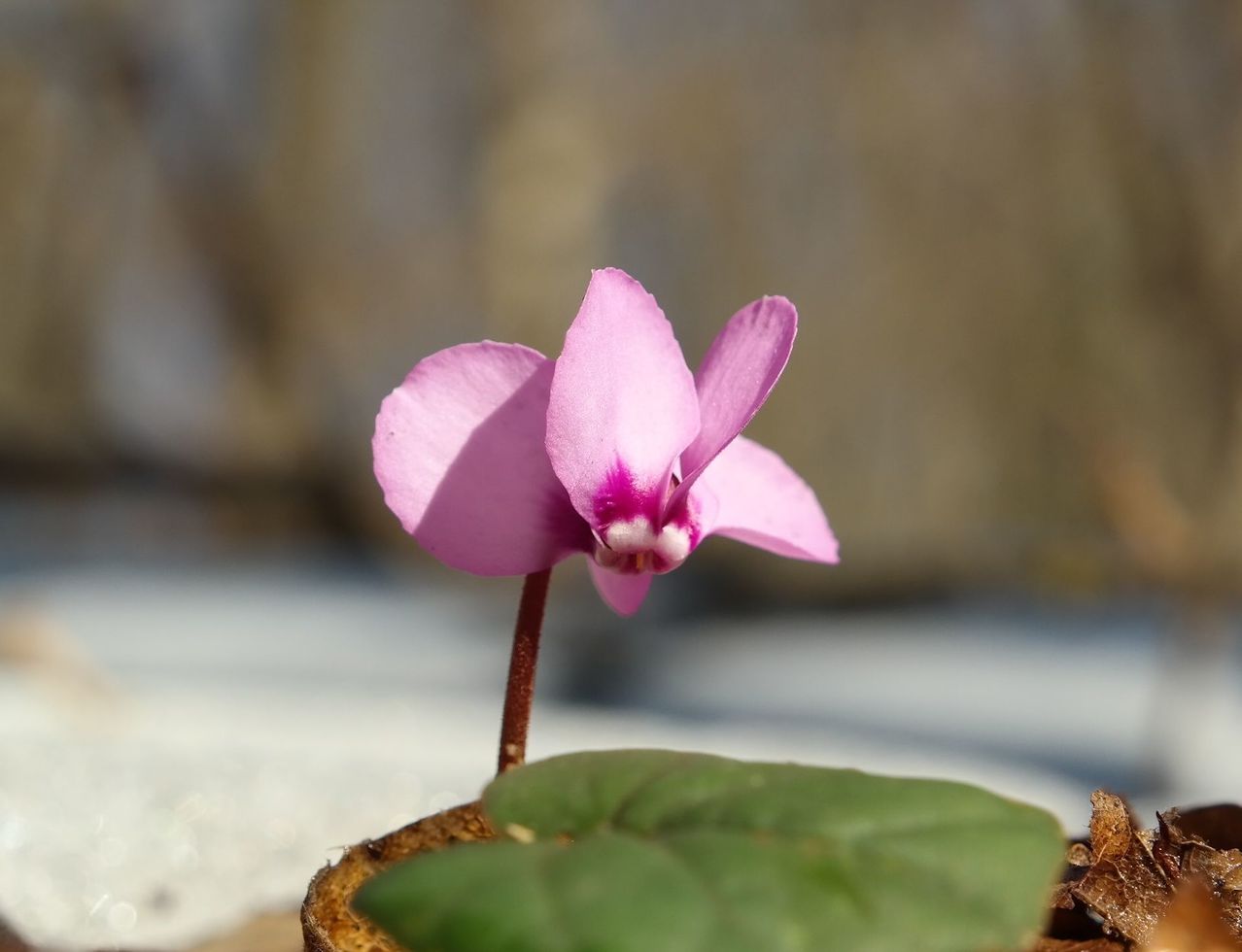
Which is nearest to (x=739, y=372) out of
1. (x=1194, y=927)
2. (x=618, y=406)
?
(x=618, y=406)

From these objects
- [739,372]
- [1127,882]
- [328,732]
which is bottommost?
[328,732]

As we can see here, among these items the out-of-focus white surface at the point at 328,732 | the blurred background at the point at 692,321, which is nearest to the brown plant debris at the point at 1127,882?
the out-of-focus white surface at the point at 328,732

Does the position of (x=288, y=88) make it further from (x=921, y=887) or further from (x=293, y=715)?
(x=921, y=887)

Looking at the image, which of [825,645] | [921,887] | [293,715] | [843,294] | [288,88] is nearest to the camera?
[921,887]

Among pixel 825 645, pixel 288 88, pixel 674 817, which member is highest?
pixel 288 88

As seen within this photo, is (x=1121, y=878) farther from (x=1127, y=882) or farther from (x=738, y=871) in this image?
(x=738, y=871)

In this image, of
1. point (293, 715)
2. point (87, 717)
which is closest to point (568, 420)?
point (293, 715)
